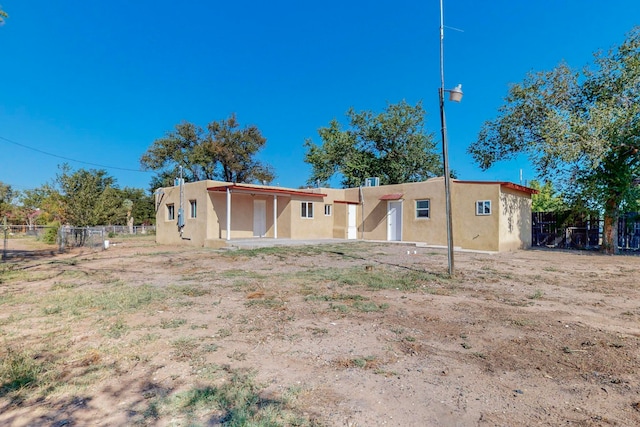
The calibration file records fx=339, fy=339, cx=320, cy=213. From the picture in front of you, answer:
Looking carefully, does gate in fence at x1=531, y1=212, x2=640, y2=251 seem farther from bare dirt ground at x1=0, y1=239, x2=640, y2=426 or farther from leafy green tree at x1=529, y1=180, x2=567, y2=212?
bare dirt ground at x1=0, y1=239, x2=640, y2=426

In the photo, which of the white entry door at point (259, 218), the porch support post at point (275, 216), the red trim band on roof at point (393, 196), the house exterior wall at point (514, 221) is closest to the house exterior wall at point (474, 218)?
the house exterior wall at point (514, 221)

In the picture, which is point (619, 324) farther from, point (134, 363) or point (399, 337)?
point (134, 363)

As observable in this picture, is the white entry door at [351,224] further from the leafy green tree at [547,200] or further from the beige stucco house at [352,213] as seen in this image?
the leafy green tree at [547,200]

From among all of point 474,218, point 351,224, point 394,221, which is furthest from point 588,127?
point 351,224

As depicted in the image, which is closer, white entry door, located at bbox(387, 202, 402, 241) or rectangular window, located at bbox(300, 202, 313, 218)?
white entry door, located at bbox(387, 202, 402, 241)

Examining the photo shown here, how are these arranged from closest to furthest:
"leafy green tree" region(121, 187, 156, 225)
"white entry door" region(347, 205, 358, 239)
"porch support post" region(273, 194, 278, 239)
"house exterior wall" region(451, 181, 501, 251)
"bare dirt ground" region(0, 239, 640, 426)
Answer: "bare dirt ground" region(0, 239, 640, 426) < "house exterior wall" region(451, 181, 501, 251) < "porch support post" region(273, 194, 278, 239) < "white entry door" region(347, 205, 358, 239) < "leafy green tree" region(121, 187, 156, 225)

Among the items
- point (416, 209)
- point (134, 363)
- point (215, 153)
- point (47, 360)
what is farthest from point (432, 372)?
point (215, 153)

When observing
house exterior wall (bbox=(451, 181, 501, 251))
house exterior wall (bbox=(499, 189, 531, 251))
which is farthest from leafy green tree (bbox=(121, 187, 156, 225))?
house exterior wall (bbox=(499, 189, 531, 251))

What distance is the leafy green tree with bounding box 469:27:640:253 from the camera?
1298cm

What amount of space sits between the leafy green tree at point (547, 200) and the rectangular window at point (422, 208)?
18.1 feet

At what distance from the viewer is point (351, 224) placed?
63.7 feet

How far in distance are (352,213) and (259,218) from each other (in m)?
5.28

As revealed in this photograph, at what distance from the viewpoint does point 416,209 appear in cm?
1684

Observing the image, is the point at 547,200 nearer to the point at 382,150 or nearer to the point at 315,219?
the point at 382,150
